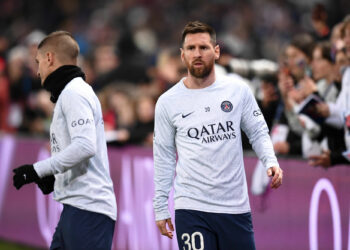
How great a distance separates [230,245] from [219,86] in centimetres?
107

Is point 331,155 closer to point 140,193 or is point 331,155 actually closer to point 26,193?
point 140,193

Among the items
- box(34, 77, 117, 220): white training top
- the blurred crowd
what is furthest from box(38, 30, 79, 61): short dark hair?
the blurred crowd

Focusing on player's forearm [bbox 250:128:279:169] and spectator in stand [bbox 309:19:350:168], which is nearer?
player's forearm [bbox 250:128:279:169]

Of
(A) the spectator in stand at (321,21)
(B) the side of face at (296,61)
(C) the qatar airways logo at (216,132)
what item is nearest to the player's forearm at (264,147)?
(C) the qatar airways logo at (216,132)

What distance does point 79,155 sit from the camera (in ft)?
17.3

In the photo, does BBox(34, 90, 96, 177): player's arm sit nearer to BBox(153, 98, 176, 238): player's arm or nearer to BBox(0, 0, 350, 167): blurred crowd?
BBox(153, 98, 176, 238): player's arm

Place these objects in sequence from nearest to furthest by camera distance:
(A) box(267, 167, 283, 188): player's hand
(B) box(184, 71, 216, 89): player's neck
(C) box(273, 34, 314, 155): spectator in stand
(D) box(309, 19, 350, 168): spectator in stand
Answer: (A) box(267, 167, 283, 188): player's hand
(B) box(184, 71, 216, 89): player's neck
(D) box(309, 19, 350, 168): spectator in stand
(C) box(273, 34, 314, 155): spectator in stand

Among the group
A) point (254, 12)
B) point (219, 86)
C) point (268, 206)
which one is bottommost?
point (268, 206)

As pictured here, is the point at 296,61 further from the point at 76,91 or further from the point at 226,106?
the point at 76,91

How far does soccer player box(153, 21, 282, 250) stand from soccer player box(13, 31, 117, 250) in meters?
0.41

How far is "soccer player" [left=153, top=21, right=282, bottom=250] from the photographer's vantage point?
5363 millimetres

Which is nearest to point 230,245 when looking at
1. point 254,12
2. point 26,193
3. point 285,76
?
point 285,76

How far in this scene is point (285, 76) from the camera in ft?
24.7

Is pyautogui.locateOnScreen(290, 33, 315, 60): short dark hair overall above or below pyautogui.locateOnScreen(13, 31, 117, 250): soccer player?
above
